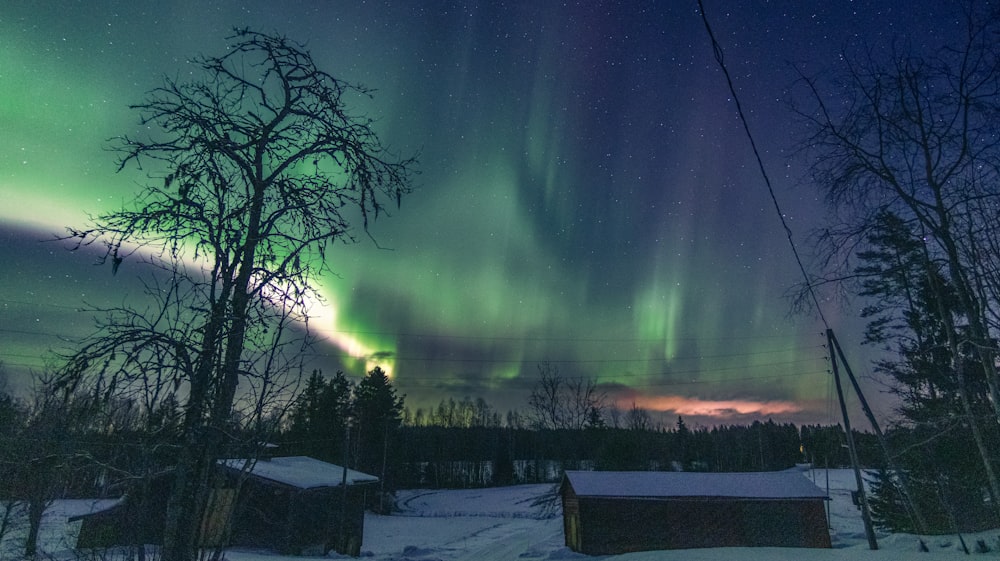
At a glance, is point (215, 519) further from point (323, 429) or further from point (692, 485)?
point (323, 429)

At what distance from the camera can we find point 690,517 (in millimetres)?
29500

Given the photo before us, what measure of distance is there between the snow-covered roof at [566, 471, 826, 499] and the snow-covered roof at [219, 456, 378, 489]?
564 inches

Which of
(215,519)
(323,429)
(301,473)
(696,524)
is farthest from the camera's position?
(323,429)

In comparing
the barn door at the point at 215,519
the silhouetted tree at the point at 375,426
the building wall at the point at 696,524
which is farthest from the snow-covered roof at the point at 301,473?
the silhouetted tree at the point at 375,426

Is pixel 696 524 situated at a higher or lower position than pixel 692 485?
lower

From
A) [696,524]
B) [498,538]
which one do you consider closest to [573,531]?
[696,524]

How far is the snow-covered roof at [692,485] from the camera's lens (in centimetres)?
2970

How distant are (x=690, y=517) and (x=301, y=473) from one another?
75.6 feet

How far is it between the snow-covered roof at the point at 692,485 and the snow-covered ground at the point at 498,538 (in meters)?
Answer: 3.67

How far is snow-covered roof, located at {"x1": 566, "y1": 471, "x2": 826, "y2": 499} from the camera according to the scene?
29.7 m

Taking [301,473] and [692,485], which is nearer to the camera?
[692,485]

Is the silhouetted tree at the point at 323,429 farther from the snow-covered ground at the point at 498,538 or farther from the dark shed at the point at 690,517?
the dark shed at the point at 690,517

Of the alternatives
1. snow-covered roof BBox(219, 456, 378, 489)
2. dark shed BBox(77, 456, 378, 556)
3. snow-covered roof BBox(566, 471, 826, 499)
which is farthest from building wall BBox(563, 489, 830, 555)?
snow-covered roof BBox(219, 456, 378, 489)

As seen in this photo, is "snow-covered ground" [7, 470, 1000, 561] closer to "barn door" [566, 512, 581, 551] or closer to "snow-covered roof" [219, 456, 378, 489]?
"barn door" [566, 512, 581, 551]
